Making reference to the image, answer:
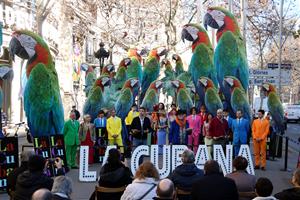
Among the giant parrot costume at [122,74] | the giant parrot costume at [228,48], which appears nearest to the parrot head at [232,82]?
the giant parrot costume at [228,48]

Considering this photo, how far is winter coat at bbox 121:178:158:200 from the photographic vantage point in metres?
6.79

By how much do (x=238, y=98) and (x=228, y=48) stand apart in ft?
6.45

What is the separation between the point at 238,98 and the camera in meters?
19.3

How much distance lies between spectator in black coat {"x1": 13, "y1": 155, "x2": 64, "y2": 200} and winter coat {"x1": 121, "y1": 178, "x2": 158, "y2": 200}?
1.05m

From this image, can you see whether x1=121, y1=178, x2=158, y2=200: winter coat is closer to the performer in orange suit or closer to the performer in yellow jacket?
the performer in orange suit

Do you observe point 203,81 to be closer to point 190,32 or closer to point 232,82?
point 232,82

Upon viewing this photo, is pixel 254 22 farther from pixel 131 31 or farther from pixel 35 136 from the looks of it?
pixel 35 136

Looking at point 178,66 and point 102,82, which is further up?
point 178,66

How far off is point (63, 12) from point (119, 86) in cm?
531

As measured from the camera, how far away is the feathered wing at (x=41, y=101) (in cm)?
1484

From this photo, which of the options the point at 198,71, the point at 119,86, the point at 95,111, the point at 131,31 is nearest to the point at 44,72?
the point at 95,111

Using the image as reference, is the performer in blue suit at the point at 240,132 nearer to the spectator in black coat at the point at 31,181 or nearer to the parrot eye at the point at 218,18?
the parrot eye at the point at 218,18

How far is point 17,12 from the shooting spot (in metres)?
37.5

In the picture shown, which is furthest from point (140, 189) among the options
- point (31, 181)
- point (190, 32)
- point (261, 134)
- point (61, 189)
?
point (190, 32)
